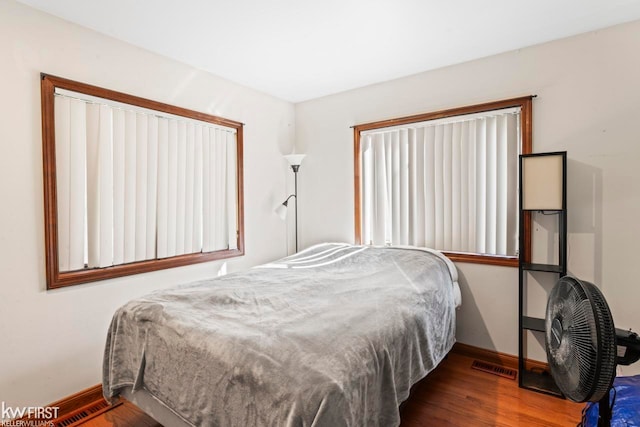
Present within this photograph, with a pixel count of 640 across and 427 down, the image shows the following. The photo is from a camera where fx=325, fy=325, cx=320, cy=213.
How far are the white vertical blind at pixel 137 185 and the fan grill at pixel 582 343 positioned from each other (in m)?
2.60

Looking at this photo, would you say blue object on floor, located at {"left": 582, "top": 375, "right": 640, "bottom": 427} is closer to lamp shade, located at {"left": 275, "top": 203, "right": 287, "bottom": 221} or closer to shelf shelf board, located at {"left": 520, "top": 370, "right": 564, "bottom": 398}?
shelf shelf board, located at {"left": 520, "top": 370, "right": 564, "bottom": 398}

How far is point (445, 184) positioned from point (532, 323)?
1.25 meters

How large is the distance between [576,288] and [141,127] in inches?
110

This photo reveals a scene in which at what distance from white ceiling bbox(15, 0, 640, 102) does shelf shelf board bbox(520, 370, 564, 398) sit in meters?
2.41

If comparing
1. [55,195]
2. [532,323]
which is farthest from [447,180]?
[55,195]

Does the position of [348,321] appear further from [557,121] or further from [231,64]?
[231,64]

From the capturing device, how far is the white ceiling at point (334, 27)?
1970 mm

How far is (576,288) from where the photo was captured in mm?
1129

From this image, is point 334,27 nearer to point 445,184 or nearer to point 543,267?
point 445,184

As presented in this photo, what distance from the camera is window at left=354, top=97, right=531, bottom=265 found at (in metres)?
2.61

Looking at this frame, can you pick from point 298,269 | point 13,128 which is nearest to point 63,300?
point 13,128

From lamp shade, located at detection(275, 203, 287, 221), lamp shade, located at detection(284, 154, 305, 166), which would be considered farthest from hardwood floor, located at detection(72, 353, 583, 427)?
lamp shade, located at detection(284, 154, 305, 166)

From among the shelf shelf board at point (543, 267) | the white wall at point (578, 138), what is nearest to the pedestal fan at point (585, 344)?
the shelf shelf board at point (543, 267)

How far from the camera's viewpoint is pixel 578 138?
2332 mm
